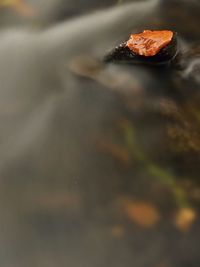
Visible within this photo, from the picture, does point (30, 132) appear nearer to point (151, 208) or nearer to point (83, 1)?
point (151, 208)

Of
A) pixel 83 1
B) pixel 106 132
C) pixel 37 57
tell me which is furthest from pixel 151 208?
pixel 83 1

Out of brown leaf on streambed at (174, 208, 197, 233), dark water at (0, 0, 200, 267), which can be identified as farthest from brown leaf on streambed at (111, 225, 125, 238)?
brown leaf on streambed at (174, 208, 197, 233)

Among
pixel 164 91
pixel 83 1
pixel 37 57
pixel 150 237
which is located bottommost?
pixel 150 237

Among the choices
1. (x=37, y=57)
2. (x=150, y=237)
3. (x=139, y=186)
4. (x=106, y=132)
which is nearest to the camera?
(x=150, y=237)

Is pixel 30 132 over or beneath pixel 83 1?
beneath

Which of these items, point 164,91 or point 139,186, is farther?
point 164,91

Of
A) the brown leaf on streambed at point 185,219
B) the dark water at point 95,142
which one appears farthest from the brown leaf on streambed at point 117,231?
the brown leaf on streambed at point 185,219

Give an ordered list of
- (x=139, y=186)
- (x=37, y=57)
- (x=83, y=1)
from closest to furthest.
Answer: (x=139, y=186) < (x=37, y=57) < (x=83, y=1)

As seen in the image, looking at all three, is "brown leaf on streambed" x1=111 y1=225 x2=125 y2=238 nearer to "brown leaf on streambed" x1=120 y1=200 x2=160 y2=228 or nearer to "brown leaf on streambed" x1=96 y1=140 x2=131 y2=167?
"brown leaf on streambed" x1=120 y1=200 x2=160 y2=228
